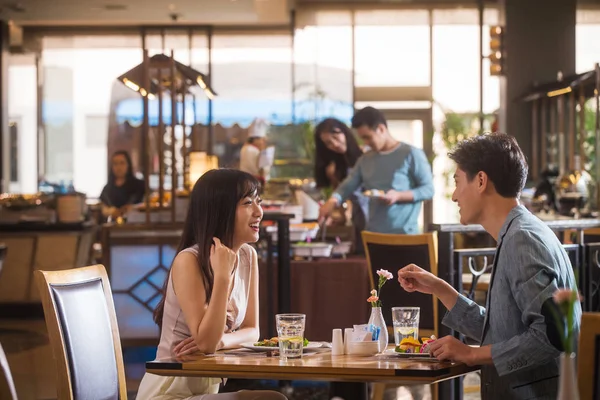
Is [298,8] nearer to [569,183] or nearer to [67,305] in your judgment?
[569,183]

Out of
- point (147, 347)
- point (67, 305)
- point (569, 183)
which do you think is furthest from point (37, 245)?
point (67, 305)

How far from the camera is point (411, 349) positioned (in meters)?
3.05

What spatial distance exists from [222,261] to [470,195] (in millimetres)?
802

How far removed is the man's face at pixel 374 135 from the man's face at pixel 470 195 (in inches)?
147

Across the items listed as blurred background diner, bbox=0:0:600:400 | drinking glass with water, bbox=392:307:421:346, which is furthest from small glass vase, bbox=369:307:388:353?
blurred background diner, bbox=0:0:600:400

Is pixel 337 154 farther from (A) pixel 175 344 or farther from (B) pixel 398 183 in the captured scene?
(A) pixel 175 344

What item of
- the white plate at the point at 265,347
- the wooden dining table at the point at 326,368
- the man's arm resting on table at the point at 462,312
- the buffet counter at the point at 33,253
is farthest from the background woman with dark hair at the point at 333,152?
the wooden dining table at the point at 326,368

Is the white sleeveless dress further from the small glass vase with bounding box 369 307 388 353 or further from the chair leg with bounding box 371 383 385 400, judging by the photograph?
the chair leg with bounding box 371 383 385 400

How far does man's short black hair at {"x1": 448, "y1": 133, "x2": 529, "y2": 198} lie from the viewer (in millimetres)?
2932

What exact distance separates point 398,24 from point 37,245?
7924mm

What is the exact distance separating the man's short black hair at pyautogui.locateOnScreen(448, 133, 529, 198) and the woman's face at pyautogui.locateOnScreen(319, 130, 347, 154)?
5150mm

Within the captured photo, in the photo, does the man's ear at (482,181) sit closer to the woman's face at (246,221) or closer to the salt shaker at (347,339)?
the salt shaker at (347,339)

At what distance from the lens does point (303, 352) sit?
313 centimetres

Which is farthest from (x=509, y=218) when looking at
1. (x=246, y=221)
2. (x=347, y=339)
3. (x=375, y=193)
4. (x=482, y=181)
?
(x=375, y=193)
